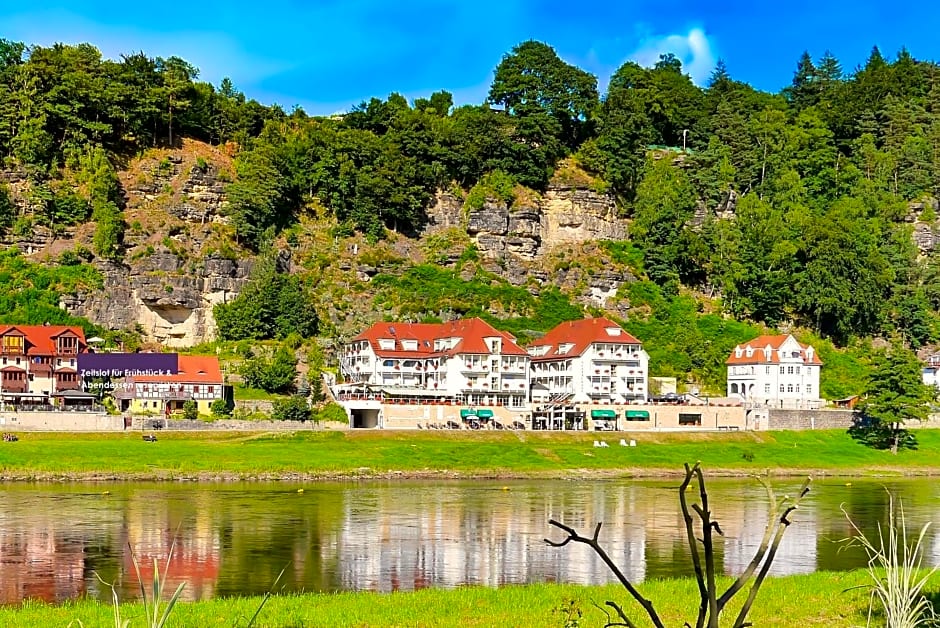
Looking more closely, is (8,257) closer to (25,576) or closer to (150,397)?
(150,397)

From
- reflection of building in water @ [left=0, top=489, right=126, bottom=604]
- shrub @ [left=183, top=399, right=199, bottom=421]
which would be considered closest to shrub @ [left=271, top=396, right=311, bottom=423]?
shrub @ [left=183, top=399, right=199, bottom=421]

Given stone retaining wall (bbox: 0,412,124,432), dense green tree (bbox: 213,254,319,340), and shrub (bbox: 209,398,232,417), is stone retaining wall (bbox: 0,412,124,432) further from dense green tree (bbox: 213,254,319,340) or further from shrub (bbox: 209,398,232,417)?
dense green tree (bbox: 213,254,319,340)

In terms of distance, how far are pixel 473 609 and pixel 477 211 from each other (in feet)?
303

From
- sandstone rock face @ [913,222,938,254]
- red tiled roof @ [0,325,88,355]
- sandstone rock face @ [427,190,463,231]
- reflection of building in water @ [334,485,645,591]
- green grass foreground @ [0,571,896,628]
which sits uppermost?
sandstone rock face @ [427,190,463,231]

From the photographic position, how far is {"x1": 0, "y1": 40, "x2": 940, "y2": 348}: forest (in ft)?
351

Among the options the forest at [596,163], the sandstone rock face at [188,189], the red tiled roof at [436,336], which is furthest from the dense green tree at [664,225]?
the sandstone rock face at [188,189]

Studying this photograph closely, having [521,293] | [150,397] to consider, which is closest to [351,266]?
[521,293]

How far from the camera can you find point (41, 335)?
8725 cm

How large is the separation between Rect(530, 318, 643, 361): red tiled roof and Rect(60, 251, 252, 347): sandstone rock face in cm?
2808

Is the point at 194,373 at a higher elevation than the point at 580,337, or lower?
lower

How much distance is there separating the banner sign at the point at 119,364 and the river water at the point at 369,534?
28343 mm

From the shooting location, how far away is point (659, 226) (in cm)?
11281

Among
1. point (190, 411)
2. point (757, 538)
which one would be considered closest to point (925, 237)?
point (190, 411)

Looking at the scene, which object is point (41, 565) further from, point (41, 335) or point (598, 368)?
point (598, 368)
